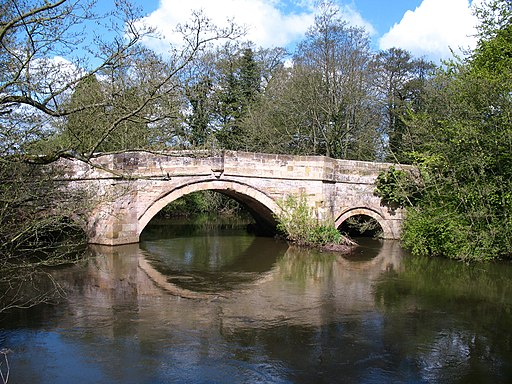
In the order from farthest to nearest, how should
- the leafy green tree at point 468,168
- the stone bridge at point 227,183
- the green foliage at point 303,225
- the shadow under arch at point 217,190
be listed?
the green foliage at point 303,225, the shadow under arch at point 217,190, the stone bridge at point 227,183, the leafy green tree at point 468,168

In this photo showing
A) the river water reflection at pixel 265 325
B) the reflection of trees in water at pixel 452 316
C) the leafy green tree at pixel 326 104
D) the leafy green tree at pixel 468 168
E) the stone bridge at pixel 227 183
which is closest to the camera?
the river water reflection at pixel 265 325

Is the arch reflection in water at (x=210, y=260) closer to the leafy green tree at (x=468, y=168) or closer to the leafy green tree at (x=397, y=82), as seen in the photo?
the leafy green tree at (x=468, y=168)

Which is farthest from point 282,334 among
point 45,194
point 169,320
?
point 45,194

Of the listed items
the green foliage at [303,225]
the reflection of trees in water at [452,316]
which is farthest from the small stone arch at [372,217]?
the reflection of trees in water at [452,316]

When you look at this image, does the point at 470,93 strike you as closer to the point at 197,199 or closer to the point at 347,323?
the point at 347,323

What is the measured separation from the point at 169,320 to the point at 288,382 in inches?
93.1

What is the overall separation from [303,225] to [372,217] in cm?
325

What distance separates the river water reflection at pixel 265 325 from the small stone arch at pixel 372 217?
156 inches

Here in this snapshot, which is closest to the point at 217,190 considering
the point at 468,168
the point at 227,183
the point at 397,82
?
the point at 227,183

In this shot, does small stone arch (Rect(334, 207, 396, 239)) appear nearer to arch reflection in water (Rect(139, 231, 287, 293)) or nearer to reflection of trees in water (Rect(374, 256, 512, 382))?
arch reflection in water (Rect(139, 231, 287, 293))

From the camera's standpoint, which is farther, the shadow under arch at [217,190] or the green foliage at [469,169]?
the shadow under arch at [217,190]

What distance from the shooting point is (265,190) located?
13.3 metres

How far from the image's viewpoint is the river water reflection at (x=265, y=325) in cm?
483

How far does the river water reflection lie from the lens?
4832mm
